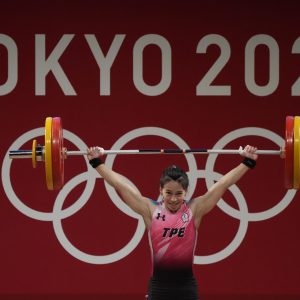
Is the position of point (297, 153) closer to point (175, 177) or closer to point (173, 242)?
point (175, 177)

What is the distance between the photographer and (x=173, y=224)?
3607 mm

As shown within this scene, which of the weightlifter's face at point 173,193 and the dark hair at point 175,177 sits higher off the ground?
the dark hair at point 175,177

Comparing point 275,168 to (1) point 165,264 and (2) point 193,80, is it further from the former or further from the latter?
(1) point 165,264

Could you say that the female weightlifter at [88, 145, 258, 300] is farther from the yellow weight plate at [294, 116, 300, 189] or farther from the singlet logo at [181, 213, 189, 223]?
the yellow weight plate at [294, 116, 300, 189]

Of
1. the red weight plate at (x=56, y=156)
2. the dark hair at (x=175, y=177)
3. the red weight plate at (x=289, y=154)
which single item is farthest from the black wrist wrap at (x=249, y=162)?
the red weight plate at (x=56, y=156)

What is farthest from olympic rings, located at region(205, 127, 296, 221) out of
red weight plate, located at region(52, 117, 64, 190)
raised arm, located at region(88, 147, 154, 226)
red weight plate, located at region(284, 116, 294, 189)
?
red weight plate, located at region(52, 117, 64, 190)

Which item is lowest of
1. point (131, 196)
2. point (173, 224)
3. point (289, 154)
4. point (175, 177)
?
point (173, 224)

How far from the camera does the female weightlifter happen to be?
11.7ft

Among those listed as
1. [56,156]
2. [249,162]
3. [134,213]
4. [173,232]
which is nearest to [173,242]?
[173,232]

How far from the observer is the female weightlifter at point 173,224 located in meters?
3.56

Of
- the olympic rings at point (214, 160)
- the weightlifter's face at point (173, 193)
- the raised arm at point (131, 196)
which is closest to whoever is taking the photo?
the weightlifter's face at point (173, 193)

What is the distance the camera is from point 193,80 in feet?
17.2

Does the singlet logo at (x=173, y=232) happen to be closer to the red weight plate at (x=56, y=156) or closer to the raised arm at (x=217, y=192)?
the raised arm at (x=217, y=192)

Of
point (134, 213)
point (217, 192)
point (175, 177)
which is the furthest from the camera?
point (134, 213)
